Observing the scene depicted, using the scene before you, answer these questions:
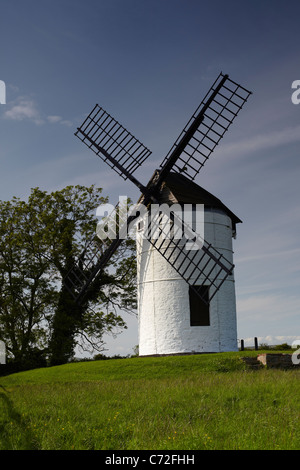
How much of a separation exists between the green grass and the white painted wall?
6.38 meters

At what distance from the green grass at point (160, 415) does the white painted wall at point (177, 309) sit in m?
6.38

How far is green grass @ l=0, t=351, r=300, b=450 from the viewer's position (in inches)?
305

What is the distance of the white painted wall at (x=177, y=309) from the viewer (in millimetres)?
21094

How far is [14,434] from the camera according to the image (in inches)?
327

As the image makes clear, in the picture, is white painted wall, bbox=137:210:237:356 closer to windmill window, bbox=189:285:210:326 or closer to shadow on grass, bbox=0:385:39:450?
windmill window, bbox=189:285:210:326

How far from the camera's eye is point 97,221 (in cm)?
2956

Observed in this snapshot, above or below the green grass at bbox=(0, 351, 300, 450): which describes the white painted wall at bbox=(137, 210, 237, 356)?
above

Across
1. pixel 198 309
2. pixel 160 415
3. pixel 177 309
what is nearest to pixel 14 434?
pixel 160 415

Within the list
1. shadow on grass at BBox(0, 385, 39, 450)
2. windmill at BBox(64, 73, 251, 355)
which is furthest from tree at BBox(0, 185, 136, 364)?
shadow on grass at BBox(0, 385, 39, 450)

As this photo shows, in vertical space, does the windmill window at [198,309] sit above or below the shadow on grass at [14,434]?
above

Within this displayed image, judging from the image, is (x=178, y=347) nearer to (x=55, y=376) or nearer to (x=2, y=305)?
(x=55, y=376)

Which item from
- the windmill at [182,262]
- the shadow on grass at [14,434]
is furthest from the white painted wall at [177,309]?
the shadow on grass at [14,434]

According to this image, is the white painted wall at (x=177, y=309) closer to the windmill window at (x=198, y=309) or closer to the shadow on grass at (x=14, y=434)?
the windmill window at (x=198, y=309)

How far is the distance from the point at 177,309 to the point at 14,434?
13.4 m
